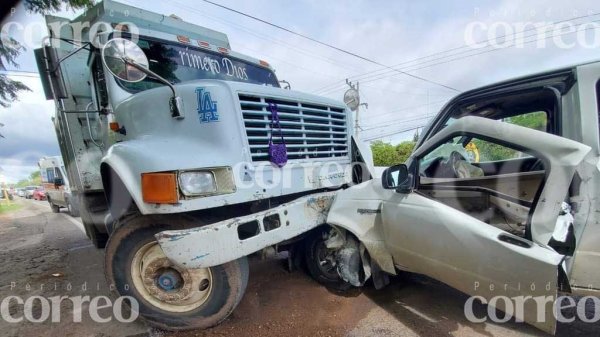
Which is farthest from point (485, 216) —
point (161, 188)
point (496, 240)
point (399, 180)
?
point (161, 188)

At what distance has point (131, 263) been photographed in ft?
8.87

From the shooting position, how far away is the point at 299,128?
123 inches

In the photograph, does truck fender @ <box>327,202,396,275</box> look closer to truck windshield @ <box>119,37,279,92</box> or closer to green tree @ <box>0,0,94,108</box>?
truck windshield @ <box>119,37,279,92</box>

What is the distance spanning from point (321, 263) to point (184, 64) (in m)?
2.69

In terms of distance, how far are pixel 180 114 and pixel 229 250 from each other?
1.20m

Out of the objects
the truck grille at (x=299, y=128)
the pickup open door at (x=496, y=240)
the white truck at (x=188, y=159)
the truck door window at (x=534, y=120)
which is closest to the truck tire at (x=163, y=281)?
the white truck at (x=188, y=159)

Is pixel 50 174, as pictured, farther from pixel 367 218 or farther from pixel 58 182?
pixel 367 218

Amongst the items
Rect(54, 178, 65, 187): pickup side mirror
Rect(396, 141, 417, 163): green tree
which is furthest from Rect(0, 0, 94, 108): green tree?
Rect(396, 141, 417, 163): green tree

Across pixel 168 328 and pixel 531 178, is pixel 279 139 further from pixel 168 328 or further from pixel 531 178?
pixel 531 178

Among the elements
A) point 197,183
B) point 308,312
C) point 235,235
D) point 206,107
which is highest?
point 206,107

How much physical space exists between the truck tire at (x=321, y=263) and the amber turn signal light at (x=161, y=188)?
5.30 feet

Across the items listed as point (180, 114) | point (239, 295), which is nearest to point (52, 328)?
point (239, 295)

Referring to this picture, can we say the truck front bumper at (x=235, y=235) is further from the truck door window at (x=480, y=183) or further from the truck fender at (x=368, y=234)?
the truck door window at (x=480, y=183)

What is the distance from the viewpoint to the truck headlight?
7.47ft
